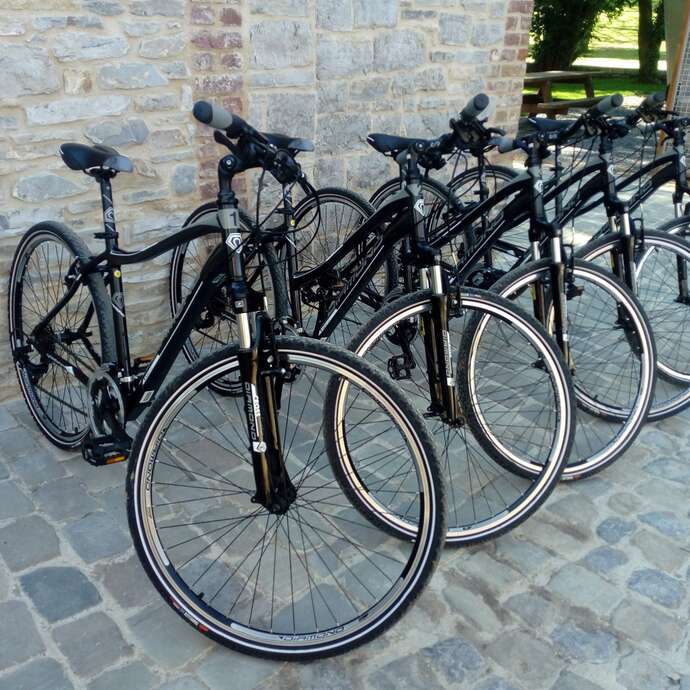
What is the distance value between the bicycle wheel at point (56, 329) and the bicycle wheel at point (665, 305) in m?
2.06

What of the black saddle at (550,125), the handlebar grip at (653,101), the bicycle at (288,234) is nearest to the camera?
the bicycle at (288,234)

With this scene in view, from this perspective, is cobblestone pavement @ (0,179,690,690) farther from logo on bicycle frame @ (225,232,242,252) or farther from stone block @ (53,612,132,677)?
logo on bicycle frame @ (225,232,242,252)

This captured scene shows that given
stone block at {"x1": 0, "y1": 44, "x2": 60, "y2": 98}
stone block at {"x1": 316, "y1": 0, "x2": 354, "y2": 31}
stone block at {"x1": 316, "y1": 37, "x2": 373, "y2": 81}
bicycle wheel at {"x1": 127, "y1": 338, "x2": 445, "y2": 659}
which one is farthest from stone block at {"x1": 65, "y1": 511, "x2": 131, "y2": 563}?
stone block at {"x1": 316, "y1": 0, "x2": 354, "y2": 31}

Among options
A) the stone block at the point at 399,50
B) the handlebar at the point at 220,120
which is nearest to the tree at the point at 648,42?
the stone block at the point at 399,50

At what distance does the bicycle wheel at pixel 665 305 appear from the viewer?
3.48 metres

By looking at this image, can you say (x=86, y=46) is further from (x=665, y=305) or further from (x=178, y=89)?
(x=665, y=305)

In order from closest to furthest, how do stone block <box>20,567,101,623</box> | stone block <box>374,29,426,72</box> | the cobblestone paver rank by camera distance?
the cobblestone paver < stone block <box>20,567,101,623</box> < stone block <box>374,29,426,72</box>

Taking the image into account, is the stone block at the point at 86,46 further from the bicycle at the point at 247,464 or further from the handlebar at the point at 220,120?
the handlebar at the point at 220,120

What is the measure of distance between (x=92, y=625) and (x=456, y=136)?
6.93 ft

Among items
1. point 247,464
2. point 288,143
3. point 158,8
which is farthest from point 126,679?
point 158,8

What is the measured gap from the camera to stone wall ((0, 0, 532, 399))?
339cm

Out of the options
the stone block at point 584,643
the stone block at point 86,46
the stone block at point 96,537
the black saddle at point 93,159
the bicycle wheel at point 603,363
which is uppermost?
the stone block at point 86,46

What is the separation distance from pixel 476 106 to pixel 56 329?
2055 millimetres

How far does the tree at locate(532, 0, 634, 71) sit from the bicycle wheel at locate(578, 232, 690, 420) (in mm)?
16570
